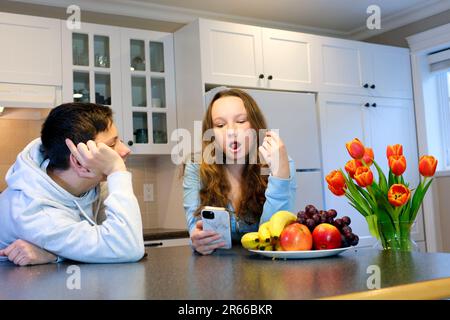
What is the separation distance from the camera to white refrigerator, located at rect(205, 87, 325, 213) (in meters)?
3.38

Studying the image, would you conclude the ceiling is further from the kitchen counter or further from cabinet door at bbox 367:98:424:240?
the kitchen counter

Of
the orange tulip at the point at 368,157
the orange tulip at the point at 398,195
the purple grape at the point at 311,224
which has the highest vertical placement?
the orange tulip at the point at 368,157

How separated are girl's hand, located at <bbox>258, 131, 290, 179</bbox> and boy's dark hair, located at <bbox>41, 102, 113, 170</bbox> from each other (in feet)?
1.60

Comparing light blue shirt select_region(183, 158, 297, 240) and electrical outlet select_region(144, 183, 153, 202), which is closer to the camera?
light blue shirt select_region(183, 158, 297, 240)

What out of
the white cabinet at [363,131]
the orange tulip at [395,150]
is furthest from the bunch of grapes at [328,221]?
the white cabinet at [363,131]

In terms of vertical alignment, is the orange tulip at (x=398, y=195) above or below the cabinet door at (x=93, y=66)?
below

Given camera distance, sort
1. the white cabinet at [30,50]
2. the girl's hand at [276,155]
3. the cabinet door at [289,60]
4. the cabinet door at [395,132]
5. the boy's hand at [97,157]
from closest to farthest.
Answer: the boy's hand at [97,157] < the girl's hand at [276,155] < the white cabinet at [30,50] < the cabinet door at [289,60] < the cabinet door at [395,132]

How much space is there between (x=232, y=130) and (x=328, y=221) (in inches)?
25.0

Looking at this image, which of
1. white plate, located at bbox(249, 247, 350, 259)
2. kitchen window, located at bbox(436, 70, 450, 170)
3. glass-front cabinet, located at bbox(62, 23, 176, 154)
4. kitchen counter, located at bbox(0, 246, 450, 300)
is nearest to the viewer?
kitchen counter, located at bbox(0, 246, 450, 300)

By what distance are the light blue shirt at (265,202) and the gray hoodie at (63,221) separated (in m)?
0.45

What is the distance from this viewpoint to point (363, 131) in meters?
3.89

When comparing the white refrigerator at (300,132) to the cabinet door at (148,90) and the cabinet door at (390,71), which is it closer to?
the cabinet door at (148,90)

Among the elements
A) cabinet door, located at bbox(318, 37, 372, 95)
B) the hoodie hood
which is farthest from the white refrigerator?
the hoodie hood

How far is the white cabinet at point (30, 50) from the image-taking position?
2.90 metres
